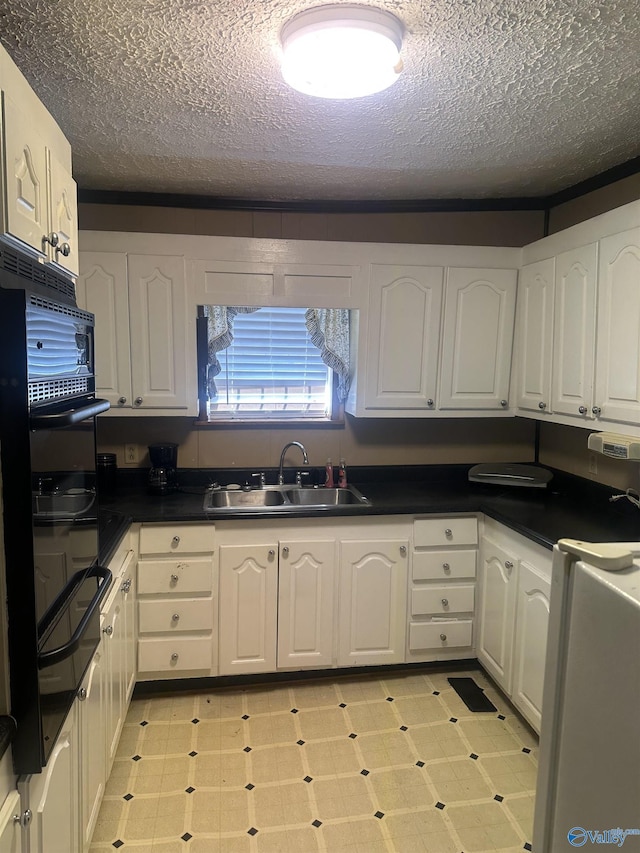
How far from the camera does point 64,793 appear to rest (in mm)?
1395

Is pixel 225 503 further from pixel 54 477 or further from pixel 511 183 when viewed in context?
pixel 511 183

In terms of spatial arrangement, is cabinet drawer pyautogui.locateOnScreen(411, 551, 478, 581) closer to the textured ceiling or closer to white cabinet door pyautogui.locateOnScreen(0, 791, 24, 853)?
the textured ceiling

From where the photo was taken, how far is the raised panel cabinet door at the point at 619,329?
211 centimetres

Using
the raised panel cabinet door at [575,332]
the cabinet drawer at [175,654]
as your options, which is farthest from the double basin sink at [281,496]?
the raised panel cabinet door at [575,332]

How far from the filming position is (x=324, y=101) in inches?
72.2

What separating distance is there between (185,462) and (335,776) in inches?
65.6

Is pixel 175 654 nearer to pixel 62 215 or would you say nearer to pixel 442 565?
pixel 442 565

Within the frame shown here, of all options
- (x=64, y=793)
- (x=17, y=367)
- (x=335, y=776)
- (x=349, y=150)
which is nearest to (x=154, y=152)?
(x=349, y=150)

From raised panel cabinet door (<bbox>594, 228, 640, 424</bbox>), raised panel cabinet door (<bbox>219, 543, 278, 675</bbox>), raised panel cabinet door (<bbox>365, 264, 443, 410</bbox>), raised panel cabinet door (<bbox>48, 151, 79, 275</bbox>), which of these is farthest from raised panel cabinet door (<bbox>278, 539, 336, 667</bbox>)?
raised panel cabinet door (<bbox>48, 151, 79, 275</bbox>)

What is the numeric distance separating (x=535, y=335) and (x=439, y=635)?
1.57 meters

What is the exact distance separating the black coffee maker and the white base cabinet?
160 centimetres

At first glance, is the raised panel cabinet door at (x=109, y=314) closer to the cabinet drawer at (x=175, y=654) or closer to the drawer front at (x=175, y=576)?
the drawer front at (x=175, y=576)

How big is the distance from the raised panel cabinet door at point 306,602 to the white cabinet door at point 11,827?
1.57m

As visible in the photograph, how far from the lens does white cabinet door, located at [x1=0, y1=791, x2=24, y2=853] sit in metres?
1.05
